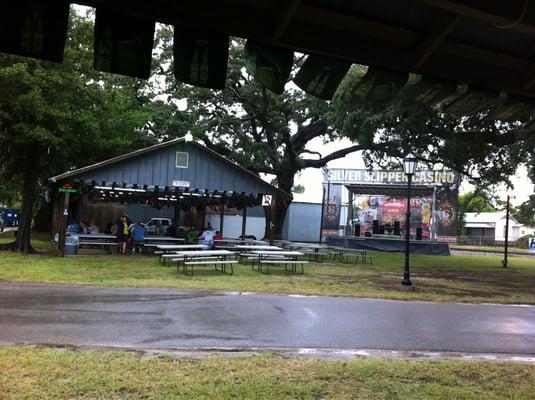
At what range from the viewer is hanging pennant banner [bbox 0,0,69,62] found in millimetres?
4754

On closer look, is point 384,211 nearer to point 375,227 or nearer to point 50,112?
point 375,227

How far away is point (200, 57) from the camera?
209 inches

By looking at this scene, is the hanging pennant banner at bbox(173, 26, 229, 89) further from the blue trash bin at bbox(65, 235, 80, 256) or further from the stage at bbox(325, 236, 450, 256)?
the stage at bbox(325, 236, 450, 256)

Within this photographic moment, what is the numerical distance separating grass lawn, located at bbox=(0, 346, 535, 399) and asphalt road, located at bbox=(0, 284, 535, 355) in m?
1.05

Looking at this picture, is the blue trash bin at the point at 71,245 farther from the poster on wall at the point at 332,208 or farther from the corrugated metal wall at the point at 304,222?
the corrugated metal wall at the point at 304,222

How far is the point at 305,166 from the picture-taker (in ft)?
129

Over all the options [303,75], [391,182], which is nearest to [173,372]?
[303,75]

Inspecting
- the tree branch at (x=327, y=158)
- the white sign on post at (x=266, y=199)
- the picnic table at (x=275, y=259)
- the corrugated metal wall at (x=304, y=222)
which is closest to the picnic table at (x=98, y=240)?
the picnic table at (x=275, y=259)

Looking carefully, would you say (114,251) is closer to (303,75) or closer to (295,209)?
(303,75)

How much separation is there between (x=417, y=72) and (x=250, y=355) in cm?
413

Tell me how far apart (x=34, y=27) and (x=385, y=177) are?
34.5m

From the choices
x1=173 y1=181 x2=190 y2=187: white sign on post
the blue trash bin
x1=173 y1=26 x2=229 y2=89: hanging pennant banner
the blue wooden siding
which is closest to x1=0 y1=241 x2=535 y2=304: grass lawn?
the blue trash bin

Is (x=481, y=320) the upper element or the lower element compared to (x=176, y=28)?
lower

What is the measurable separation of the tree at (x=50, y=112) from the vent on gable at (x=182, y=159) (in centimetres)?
324
